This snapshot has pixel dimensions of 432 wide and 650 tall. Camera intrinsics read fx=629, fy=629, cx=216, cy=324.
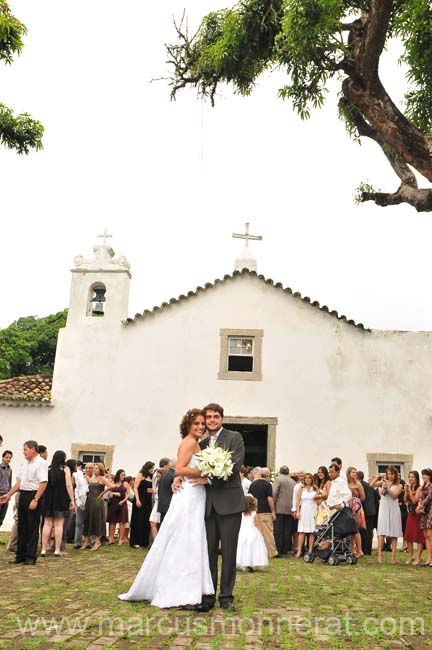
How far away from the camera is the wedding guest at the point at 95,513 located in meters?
12.2

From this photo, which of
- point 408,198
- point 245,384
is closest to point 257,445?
point 245,384

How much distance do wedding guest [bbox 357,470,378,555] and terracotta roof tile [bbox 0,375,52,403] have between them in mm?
8938

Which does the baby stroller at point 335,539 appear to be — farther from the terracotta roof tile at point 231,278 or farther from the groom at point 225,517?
the terracotta roof tile at point 231,278

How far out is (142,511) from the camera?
12906mm

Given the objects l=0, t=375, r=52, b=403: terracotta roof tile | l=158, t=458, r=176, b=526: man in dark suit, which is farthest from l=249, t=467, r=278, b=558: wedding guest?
l=0, t=375, r=52, b=403: terracotta roof tile

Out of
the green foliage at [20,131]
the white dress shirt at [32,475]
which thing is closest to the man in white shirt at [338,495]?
the white dress shirt at [32,475]

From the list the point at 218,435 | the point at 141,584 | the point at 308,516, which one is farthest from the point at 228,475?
Answer: the point at 308,516

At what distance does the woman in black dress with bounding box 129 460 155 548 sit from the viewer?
12.9 meters

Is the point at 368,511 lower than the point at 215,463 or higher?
lower

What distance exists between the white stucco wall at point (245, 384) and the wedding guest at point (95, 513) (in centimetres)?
441

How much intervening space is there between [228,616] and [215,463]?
128 cm

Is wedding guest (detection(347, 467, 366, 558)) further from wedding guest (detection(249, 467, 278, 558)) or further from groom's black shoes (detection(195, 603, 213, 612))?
groom's black shoes (detection(195, 603, 213, 612))

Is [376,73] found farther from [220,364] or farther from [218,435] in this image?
[220,364]

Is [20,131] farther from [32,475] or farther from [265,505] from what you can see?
[265,505]
